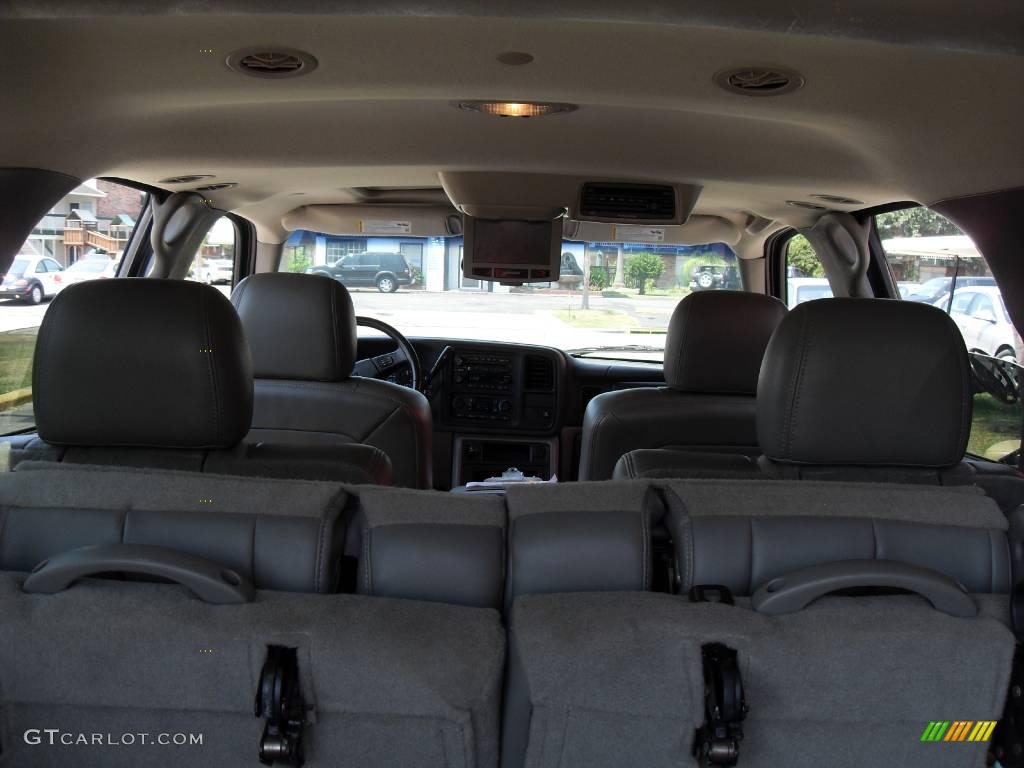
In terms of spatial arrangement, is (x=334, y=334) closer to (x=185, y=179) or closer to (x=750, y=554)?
(x=185, y=179)

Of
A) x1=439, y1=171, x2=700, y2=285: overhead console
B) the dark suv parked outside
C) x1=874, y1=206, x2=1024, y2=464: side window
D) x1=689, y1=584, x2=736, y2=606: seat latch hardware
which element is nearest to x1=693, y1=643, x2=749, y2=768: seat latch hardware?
x1=689, y1=584, x2=736, y2=606: seat latch hardware

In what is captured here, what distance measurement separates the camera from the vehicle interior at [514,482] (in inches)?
48.4

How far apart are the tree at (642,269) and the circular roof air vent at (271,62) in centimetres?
303

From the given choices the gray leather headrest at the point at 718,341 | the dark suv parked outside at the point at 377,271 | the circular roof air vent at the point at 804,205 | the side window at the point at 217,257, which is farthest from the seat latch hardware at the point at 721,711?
the dark suv parked outside at the point at 377,271

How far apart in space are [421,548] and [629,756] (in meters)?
0.45

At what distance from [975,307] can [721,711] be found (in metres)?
2.45

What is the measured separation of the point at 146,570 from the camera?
130 centimetres

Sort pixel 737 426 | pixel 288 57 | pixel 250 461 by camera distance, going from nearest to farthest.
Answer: pixel 288 57 < pixel 250 461 < pixel 737 426

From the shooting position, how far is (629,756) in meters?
1.24

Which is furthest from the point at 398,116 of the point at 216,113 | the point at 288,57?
the point at 288,57

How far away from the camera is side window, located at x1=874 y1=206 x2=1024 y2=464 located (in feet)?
8.82

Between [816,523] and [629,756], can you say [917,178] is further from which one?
[629,756]

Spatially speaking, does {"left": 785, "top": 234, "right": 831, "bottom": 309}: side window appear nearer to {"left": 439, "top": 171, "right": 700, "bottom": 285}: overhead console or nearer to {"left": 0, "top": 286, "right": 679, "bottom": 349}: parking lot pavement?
{"left": 0, "top": 286, "right": 679, "bottom": 349}: parking lot pavement

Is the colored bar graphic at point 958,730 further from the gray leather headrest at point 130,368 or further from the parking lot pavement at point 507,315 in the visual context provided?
the parking lot pavement at point 507,315
